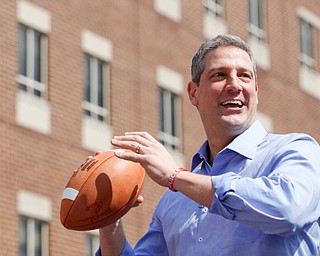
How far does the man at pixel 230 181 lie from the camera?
677cm

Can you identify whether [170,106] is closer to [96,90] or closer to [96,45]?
[96,90]

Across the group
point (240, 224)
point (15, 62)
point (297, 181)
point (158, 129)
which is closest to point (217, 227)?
point (240, 224)

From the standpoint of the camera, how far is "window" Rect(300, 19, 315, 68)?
36969mm

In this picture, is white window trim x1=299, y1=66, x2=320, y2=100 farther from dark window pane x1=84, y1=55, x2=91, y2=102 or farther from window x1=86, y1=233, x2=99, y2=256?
window x1=86, y1=233, x2=99, y2=256

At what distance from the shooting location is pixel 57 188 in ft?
86.5

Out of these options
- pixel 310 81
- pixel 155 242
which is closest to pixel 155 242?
pixel 155 242

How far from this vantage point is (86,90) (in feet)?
92.5

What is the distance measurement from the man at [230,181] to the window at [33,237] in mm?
17844

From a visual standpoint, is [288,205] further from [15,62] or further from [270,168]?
[15,62]

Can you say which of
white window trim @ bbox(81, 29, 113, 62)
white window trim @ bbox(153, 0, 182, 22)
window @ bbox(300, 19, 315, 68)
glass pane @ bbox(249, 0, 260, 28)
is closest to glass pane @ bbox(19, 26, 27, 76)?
white window trim @ bbox(81, 29, 113, 62)

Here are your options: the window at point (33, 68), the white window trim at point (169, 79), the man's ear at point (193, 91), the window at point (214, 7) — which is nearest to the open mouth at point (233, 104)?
the man's ear at point (193, 91)

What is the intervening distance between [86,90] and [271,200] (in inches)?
850

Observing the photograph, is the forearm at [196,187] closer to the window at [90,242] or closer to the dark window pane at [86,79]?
the window at [90,242]

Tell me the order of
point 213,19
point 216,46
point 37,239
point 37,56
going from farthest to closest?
point 213,19
point 37,56
point 37,239
point 216,46
